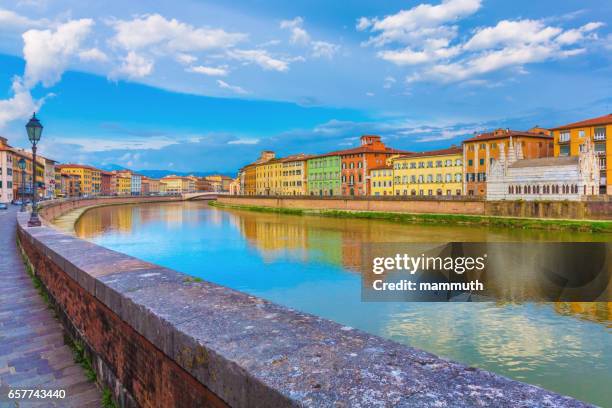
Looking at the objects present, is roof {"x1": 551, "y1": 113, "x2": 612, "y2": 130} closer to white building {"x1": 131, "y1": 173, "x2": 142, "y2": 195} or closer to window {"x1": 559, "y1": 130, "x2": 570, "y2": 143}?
window {"x1": 559, "y1": 130, "x2": 570, "y2": 143}

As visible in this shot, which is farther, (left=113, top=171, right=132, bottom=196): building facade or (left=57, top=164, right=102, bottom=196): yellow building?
(left=113, top=171, right=132, bottom=196): building facade

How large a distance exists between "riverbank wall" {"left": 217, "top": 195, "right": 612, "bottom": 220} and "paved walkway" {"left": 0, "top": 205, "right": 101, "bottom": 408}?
1660 inches

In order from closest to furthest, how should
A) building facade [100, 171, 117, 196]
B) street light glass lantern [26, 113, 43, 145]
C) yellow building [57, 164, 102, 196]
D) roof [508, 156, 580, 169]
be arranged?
street light glass lantern [26, 113, 43, 145] < roof [508, 156, 580, 169] < yellow building [57, 164, 102, 196] < building facade [100, 171, 117, 196]

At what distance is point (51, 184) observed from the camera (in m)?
101

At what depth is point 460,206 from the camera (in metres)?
49.1

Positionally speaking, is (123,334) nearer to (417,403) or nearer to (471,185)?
(417,403)

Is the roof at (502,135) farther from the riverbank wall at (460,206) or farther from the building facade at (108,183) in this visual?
the building facade at (108,183)

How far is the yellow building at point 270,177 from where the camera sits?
94.8m

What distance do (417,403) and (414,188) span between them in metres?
63.5

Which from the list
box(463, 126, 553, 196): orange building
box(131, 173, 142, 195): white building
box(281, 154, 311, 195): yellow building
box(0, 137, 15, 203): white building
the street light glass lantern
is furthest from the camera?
box(131, 173, 142, 195): white building

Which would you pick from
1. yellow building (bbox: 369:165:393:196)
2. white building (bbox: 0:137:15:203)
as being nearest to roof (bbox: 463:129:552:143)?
yellow building (bbox: 369:165:393:196)

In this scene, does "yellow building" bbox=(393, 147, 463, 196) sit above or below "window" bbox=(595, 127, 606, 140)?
below

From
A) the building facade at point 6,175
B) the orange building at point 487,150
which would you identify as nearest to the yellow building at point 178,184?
the building facade at point 6,175

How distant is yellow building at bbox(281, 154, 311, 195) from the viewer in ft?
284
